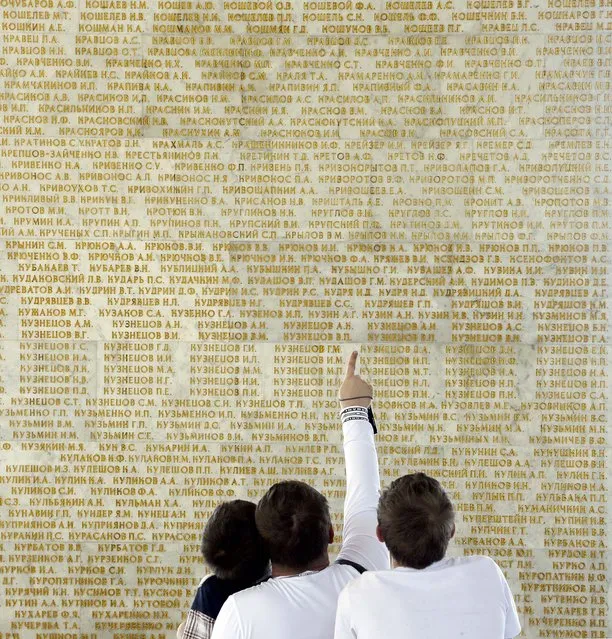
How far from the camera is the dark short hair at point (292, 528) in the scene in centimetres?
237

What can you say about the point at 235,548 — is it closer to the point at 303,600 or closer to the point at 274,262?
the point at 303,600

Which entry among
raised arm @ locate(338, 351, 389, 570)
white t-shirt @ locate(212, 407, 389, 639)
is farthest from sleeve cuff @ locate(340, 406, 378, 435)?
white t-shirt @ locate(212, 407, 389, 639)

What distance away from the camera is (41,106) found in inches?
200

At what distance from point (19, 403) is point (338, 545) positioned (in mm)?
2467

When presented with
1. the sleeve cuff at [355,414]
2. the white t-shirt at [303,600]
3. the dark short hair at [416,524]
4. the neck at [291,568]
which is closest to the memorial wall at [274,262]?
the sleeve cuff at [355,414]

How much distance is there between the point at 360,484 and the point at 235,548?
0.52 metres

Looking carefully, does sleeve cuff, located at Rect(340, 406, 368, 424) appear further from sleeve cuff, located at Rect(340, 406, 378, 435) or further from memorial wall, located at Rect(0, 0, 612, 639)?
memorial wall, located at Rect(0, 0, 612, 639)

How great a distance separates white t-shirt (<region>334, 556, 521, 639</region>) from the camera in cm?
216

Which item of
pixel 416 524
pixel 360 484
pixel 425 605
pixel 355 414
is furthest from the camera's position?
pixel 355 414

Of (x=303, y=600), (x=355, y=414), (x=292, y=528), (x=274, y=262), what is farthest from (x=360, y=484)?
(x=274, y=262)

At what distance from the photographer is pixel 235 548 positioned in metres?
2.47

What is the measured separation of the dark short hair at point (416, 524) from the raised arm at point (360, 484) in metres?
0.23

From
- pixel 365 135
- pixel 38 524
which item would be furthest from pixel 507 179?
pixel 38 524

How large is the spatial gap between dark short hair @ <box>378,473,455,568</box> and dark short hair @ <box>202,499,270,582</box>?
1.53 ft
